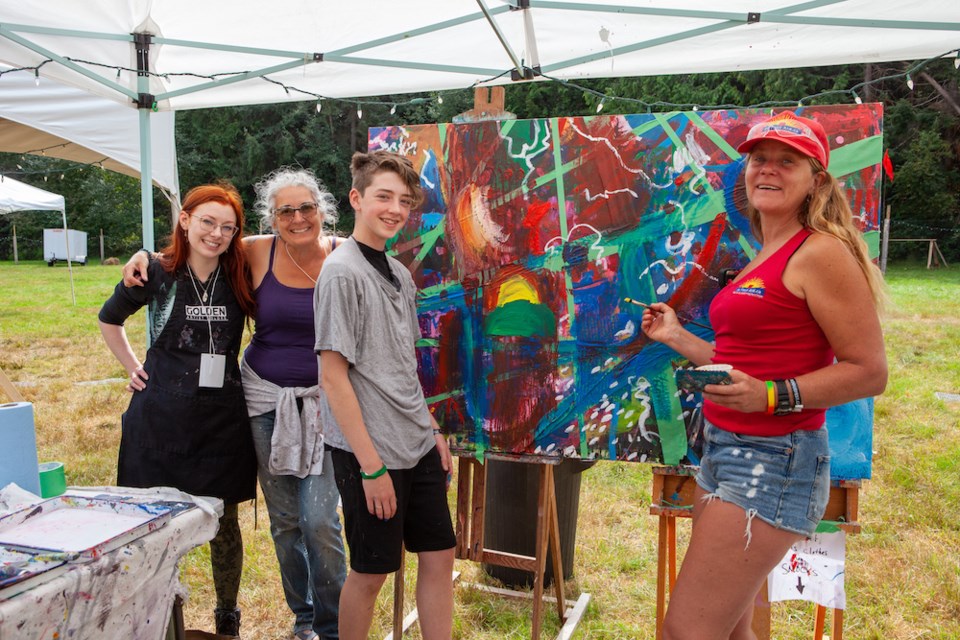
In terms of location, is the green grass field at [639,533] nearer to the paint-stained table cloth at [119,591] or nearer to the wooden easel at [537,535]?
the wooden easel at [537,535]

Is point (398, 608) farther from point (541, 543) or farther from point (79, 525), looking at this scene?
point (79, 525)

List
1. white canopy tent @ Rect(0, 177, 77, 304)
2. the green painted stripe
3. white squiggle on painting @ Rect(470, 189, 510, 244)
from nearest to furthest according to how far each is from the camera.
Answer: the green painted stripe, white squiggle on painting @ Rect(470, 189, 510, 244), white canopy tent @ Rect(0, 177, 77, 304)

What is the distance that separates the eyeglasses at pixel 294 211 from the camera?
7.41 feet

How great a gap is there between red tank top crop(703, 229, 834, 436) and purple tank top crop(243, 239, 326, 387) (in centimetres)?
130

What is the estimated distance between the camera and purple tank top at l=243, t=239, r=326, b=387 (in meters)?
2.25

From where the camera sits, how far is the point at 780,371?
152 centimetres

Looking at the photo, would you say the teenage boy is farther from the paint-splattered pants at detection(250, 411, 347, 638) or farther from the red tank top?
the red tank top

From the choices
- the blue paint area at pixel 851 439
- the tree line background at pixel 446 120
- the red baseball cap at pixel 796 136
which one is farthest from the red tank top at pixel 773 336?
the tree line background at pixel 446 120

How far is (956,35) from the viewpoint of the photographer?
311 centimetres

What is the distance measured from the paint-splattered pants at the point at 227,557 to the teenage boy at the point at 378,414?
703mm

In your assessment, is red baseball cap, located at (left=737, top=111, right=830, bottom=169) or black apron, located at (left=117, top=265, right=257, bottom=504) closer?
red baseball cap, located at (left=737, top=111, right=830, bottom=169)

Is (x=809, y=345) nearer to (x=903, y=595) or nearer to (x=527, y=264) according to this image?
(x=527, y=264)

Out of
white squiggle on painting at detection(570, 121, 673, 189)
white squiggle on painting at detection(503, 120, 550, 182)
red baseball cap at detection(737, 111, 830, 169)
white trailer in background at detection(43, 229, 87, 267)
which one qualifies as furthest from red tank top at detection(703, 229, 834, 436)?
white trailer in background at detection(43, 229, 87, 267)

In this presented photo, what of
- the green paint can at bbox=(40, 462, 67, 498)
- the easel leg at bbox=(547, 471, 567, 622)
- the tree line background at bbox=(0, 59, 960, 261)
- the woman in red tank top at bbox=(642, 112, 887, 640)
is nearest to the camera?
the woman in red tank top at bbox=(642, 112, 887, 640)
